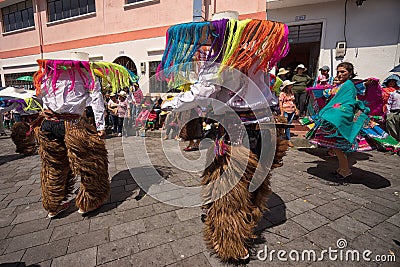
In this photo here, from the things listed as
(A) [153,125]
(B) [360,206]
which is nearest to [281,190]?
(B) [360,206]

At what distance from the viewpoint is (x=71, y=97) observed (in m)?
2.40

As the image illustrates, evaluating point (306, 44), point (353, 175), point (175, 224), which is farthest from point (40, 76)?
point (306, 44)

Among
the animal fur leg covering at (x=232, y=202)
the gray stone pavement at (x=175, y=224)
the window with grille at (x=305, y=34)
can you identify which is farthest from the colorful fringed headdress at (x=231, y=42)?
the window with grille at (x=305, y=34)

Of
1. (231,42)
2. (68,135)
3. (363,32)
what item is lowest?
(68,135)

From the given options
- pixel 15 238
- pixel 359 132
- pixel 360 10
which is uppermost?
pixel 360 10

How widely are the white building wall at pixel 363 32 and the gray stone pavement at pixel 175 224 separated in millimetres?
4594

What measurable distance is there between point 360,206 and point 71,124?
3.59 meters

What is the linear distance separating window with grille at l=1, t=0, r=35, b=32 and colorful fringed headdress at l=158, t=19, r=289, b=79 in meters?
17.2

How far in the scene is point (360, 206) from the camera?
107 inches

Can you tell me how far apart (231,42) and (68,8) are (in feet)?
48.5

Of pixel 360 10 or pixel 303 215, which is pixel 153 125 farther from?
pixel 360 10

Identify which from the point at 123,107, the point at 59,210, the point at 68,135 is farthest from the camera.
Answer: the point at 123,107

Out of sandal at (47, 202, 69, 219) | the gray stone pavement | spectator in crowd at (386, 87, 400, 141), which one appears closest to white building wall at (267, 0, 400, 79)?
spectator in crowd at (386, 87, 400, 141)

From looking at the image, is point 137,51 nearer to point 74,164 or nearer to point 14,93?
point 14,93
